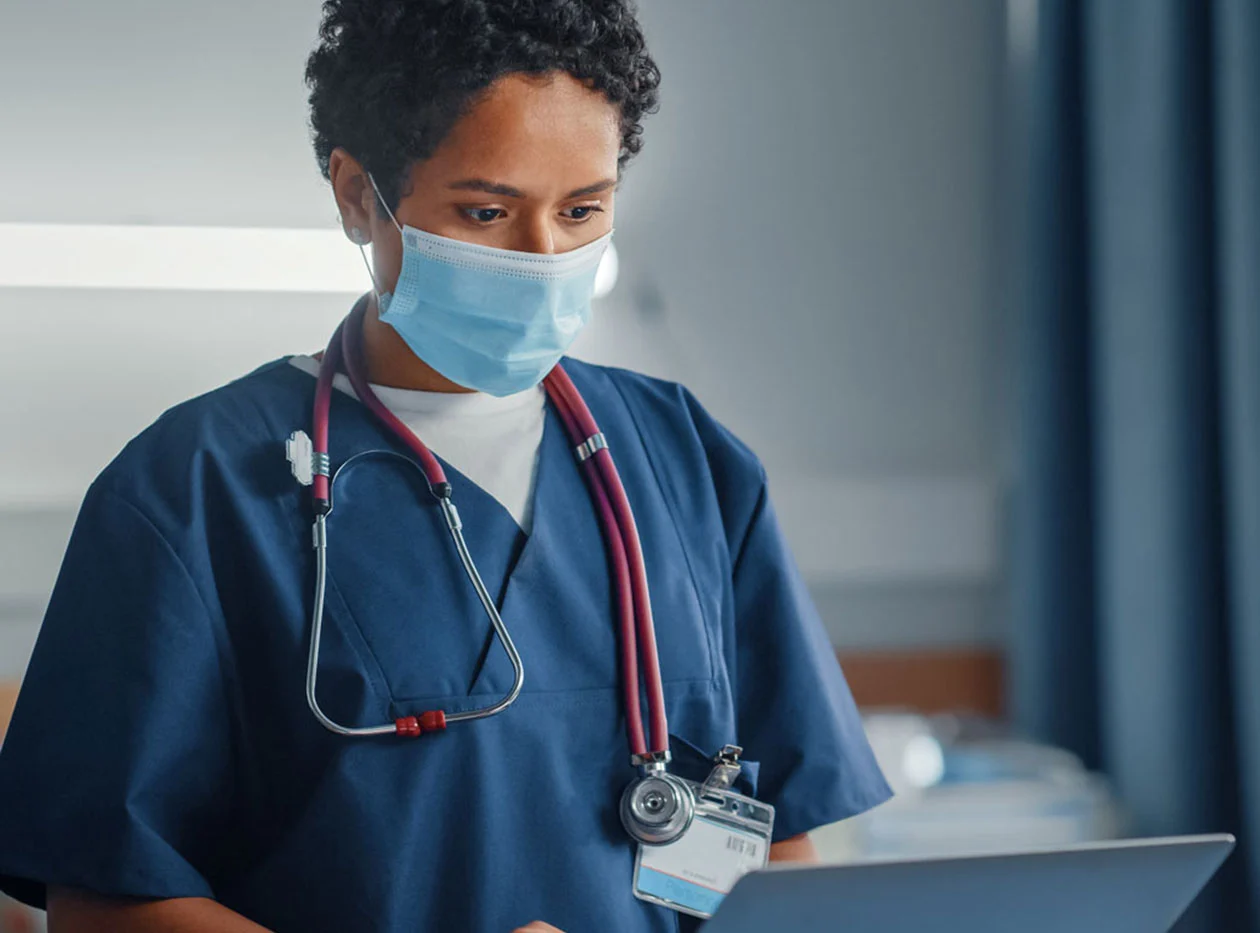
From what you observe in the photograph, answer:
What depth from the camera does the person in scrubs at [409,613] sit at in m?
0.92

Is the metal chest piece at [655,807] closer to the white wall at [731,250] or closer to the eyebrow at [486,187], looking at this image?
the eyebrow at [486,187]

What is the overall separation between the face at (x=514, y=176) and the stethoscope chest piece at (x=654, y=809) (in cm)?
46

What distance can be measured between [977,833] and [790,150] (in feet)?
3.52

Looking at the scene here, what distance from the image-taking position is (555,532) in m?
1.08

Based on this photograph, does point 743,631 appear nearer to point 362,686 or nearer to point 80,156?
point 362,686

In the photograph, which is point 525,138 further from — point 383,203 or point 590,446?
point 590,446

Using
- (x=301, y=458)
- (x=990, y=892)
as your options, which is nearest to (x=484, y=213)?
(x=301, y=458)

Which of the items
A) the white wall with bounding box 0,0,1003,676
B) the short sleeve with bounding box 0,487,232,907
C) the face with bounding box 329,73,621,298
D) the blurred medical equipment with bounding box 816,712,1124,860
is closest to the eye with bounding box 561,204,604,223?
the face with bounding box 329,73,621,298

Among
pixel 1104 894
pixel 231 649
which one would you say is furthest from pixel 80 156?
pixel 1104 894

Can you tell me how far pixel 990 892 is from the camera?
2.35 ft

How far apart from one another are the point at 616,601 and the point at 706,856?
0.23 meters

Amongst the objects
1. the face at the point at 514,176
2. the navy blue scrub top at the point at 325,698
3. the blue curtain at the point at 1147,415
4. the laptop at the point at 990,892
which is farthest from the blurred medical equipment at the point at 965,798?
the face at the point at 514,176

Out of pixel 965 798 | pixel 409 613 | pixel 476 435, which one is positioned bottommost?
pixel 965 798

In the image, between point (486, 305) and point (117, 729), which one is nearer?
point (117, 729)
